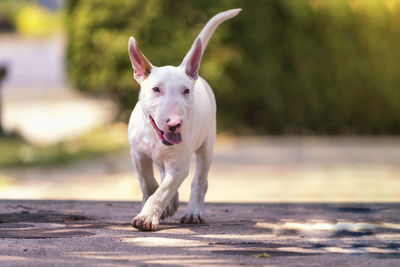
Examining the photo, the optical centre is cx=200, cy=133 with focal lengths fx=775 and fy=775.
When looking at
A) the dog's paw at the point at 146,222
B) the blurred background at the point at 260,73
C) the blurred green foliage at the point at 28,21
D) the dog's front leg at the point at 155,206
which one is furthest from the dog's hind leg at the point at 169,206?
the blurred green foliage at the point at 28,21

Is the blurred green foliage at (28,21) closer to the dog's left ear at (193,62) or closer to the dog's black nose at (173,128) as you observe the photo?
the dog's left ear at (193,62)

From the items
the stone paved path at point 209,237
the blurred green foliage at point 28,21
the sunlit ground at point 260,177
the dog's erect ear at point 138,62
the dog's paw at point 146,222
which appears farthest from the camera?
the blurred green foliage at point 28,21

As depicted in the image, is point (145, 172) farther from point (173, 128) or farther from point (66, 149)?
point (66, 149)

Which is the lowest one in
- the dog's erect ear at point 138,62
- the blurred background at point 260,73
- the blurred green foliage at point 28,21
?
the dog's erect ear at point 138,62

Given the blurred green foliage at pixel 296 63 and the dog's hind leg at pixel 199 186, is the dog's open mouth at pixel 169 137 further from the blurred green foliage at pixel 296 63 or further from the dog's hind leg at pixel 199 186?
the blurred green foliage at pixel 296 63

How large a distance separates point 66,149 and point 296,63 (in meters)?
5.05

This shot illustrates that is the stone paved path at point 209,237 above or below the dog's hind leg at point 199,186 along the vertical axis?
below

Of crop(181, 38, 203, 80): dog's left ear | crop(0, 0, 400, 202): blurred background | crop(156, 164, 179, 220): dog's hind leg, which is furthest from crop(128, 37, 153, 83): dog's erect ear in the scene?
crop(0, 0, 400, 202): blurred background

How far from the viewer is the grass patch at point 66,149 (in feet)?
35.6

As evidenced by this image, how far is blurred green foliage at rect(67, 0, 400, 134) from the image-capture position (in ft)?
45.9

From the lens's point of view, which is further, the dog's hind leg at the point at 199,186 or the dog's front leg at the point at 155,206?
the dog's hind leg at the point at 199,186

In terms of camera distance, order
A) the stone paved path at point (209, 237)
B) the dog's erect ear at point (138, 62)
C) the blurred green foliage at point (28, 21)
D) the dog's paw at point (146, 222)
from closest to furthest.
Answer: the stone paved path at point (209, 237) < the dog's paw at point (146, 222) < the dog's erect ear at point (138, 62) < the blurred green foliage at point (28, 21)

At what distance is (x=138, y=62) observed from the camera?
4402 millimetres

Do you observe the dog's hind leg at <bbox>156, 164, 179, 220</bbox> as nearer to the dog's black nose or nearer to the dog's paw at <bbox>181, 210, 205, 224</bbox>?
the dog's paw at <bbox>181, 210, 205, 224</bbox>
